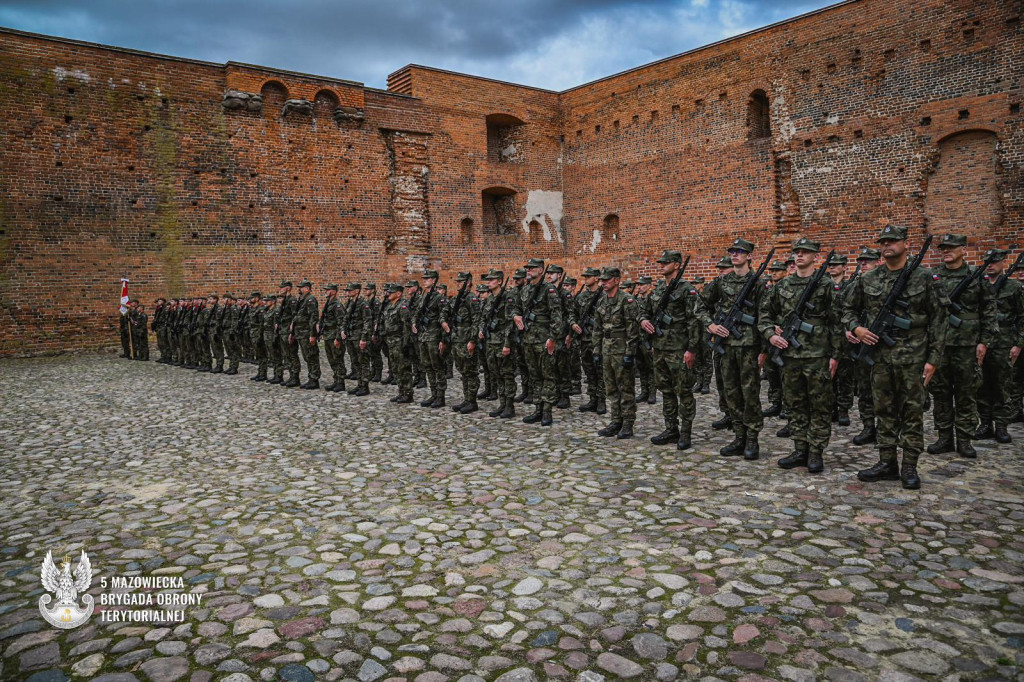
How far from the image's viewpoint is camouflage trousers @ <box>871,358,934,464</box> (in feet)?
15.8

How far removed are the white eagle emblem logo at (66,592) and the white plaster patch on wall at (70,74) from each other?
16.9 m

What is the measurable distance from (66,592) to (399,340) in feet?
22.2

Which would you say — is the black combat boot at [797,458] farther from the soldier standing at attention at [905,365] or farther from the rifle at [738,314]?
the rifle at [738,314]

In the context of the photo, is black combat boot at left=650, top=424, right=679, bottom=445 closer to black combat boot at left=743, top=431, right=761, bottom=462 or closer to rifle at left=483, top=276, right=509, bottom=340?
black combat boot at left=743, top=431, right=761, bottom=462

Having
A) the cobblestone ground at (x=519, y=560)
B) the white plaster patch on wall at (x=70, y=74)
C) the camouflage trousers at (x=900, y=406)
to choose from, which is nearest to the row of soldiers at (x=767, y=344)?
the camouflage trousers at (x=900, y=406)

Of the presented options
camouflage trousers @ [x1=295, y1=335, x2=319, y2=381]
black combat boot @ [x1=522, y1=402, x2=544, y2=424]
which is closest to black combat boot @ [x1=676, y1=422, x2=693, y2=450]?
black combat boot @ [x1=522, y1=402, x2=544, y2=424]

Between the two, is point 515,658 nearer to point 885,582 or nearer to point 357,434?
point 885,582

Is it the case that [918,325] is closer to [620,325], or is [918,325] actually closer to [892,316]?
[892,316]

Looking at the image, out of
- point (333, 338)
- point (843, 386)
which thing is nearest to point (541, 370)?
point (843, 386)

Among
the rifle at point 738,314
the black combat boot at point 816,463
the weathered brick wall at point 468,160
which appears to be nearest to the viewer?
the black combat boot at point 816,463

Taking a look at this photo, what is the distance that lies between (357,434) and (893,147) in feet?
47.7

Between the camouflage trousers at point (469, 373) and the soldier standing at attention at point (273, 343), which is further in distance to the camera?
the soldier standing at attention at point (273, 343)

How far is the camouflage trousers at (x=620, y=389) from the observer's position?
274 inches

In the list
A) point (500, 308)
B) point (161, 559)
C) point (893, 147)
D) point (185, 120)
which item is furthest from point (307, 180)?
point (161, 559)
